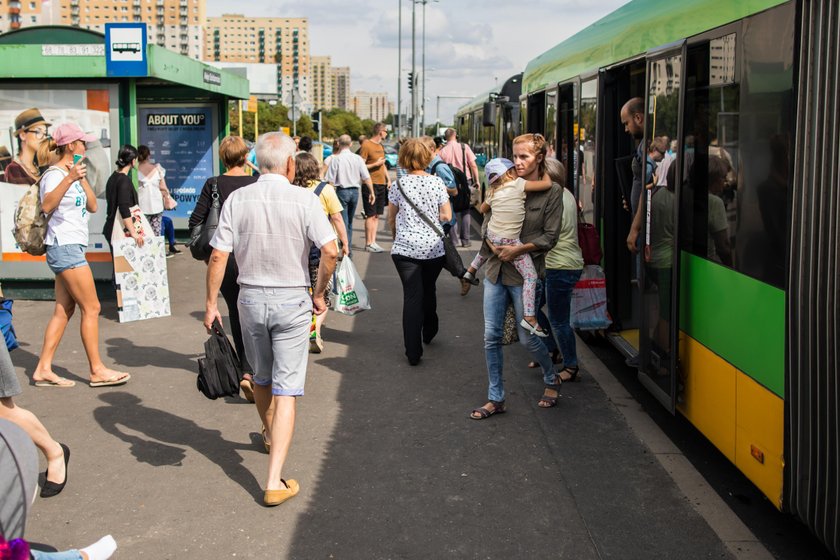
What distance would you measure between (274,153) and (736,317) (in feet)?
8.02

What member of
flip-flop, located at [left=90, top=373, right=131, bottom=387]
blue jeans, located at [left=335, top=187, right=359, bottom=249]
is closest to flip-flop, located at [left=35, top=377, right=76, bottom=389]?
flip-flop, located at [left=90, top=373, right=131, bottom=387]

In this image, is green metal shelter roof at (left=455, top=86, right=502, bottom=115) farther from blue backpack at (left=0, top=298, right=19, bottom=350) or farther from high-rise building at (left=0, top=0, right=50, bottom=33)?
high-rise building at (left=0, top=0, right=50, bottom=33)

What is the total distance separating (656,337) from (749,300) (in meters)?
1.57

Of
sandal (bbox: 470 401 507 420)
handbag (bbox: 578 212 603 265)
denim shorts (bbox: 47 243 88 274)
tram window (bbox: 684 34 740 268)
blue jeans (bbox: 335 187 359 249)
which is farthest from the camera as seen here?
blue jeans (bbox: 335 187 359 249)

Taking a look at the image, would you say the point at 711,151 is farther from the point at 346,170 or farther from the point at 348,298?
the point at 346,170

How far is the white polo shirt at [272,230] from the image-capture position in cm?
485

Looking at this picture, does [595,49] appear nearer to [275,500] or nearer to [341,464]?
[341,464]

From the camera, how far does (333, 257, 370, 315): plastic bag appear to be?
27.2 ft

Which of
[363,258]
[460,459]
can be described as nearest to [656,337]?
[460,459]

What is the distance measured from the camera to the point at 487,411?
20.8ft

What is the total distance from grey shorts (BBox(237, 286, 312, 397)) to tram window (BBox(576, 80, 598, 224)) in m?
3.95

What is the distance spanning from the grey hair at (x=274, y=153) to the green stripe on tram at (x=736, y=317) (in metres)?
2.25

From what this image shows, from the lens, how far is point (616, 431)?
20.1 feet

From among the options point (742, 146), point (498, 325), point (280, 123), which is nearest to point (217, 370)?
point (498, 325)
